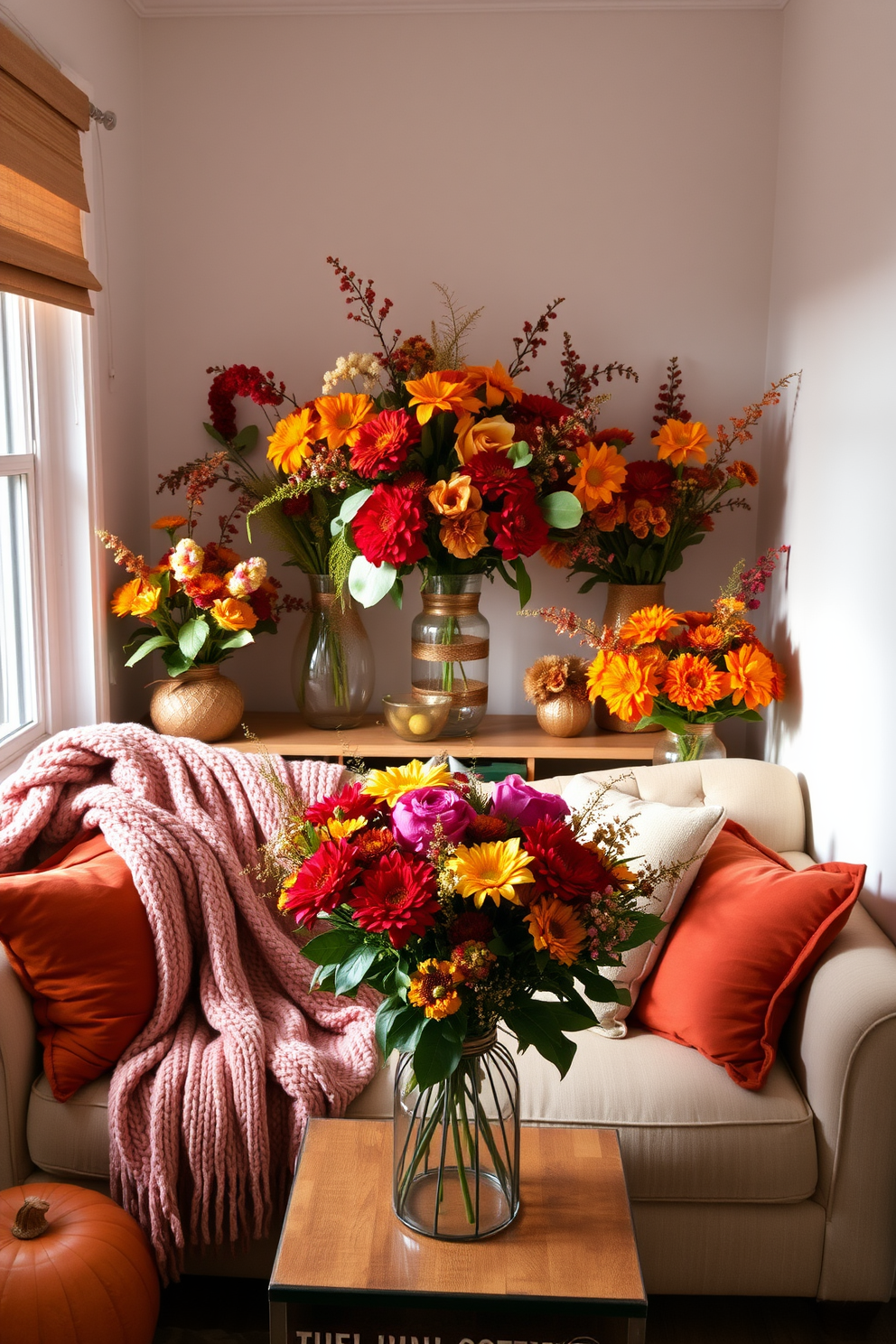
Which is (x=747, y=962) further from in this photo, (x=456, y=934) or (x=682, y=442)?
(x=682, y=442)

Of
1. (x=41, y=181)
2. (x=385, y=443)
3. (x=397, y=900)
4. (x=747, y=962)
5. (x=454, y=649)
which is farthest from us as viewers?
(x=454, y=649)

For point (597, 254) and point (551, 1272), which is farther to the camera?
point (597, 254)

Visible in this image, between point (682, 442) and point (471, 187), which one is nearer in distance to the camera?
point (682, 442)

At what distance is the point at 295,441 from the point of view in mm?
2570

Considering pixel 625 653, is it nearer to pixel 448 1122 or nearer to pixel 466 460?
pixel 466 460

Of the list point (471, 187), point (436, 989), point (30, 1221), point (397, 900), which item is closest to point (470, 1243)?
point (436, 989)

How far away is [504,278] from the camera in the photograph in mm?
3010

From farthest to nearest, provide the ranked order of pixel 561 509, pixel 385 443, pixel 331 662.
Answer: pixel 331 662, pixel 561 509, pixel 385 443

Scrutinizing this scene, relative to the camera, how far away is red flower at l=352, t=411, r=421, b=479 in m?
2.39

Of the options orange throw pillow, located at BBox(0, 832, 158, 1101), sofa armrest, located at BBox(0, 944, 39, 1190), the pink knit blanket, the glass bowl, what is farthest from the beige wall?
sofa armrest, located at BBox(0, 944, 39, 1190)

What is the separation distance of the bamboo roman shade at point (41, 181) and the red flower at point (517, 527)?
99cm

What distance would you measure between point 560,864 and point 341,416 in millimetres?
1562

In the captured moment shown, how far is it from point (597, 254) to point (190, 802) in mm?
1803

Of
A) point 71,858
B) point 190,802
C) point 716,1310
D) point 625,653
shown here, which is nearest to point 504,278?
point 625,653
